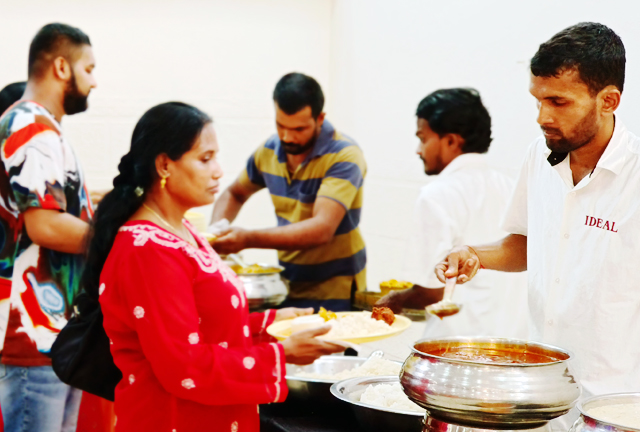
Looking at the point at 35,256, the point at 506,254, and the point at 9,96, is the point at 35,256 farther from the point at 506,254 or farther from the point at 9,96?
the point at 506,254

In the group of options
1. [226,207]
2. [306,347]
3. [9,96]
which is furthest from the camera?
[226,207]

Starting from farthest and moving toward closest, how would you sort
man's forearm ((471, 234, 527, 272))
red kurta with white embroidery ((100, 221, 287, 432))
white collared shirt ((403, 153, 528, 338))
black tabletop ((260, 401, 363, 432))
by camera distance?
1. white collared shirt ((403, 153, 528, 338))
2. man's forearm ((471, 234, 527, 272))
3. black tabletop ((260, 401, 363, 432))
4. red kurta with white embroidery ((100, 221, 287, 432))

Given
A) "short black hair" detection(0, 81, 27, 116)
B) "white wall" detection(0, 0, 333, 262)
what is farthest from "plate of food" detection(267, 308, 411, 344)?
"white wall" detection(0, 0, 333, 262)

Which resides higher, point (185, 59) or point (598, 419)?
point (185, 59)

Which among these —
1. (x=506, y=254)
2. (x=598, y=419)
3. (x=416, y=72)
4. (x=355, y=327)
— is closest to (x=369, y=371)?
(x=355, y=327)

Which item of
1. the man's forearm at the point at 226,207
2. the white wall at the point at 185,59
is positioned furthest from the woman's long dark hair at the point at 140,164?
the white wall at the point at 185,59

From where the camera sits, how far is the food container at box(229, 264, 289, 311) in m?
2.97

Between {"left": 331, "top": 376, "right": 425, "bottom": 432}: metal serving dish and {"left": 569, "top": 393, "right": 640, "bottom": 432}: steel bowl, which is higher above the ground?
{"left": 569, "top": 393, "right": 640, "bottom": 432}: steel bowl

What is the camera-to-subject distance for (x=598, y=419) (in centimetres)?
113

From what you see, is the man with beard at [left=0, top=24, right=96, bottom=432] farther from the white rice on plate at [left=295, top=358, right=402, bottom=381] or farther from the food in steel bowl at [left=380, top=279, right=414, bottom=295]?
the food in steel bowl at [left=380, top=279, right=414, bottom=295]

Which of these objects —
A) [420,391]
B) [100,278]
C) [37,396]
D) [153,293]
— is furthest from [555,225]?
[37,396]

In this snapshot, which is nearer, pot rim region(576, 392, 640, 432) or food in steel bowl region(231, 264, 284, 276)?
pot rim region(576, 392, 640, 432)

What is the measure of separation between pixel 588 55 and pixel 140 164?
3.63 ft

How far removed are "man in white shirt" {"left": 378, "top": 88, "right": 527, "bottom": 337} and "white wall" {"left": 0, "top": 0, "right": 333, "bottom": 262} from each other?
8.82ft
